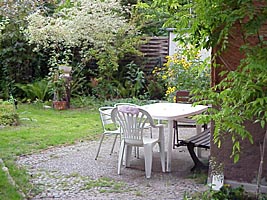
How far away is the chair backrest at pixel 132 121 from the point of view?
4.75 metres

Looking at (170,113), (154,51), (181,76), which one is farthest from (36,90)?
(170,113)

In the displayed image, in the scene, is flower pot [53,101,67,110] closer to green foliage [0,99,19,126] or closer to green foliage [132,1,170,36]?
green foliage [0,99,19,126]

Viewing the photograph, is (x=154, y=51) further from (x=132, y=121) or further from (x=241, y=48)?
(x=241, y=48)

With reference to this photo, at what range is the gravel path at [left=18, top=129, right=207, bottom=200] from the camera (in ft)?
13.6

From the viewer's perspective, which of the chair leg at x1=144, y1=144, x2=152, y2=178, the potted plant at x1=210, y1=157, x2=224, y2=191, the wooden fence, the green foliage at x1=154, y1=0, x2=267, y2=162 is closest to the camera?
the green foliage at x1=154, y1=0, x2=267, y2=162

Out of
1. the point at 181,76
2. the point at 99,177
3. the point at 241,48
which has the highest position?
the point at 241,48

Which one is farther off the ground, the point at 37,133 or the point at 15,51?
the point at 15,51

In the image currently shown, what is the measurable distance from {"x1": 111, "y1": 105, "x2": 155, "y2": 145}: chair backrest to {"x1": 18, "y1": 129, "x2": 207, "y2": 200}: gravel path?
41cm

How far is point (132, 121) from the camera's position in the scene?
4.78 m

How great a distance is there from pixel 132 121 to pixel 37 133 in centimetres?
276

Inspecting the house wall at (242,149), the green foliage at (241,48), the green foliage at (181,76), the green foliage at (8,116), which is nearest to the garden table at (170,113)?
the house wall at (242,149)

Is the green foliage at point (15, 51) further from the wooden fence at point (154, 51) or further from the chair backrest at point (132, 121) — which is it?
the chair backrest at point (132, 121)

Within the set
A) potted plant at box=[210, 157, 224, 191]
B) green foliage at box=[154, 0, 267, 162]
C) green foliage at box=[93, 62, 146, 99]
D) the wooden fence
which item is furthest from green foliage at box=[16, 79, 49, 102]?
green foliage at box=[154, 0, 267, 162]

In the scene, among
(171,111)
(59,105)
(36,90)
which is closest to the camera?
(171,111)
